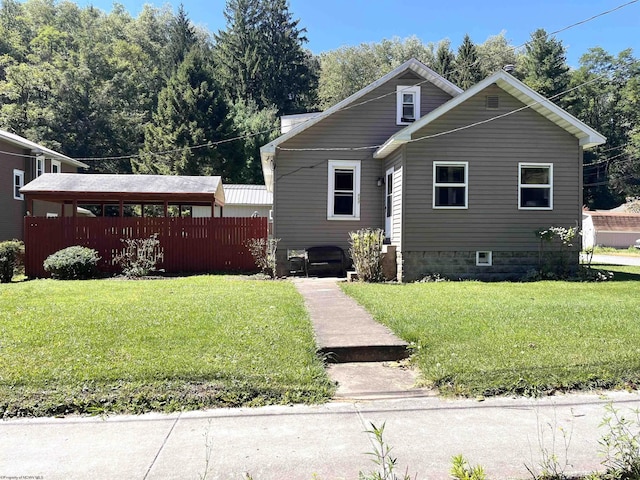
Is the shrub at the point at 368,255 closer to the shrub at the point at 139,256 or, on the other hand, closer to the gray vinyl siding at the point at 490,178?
the gray vinyl siding at the point at 490,178

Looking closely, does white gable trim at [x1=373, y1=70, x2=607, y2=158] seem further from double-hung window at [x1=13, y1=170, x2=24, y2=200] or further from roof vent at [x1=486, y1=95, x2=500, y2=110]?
double-hung window at [x1=13, y1=170, x2=24, y2=200]

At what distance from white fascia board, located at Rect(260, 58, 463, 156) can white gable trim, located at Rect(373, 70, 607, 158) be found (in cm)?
234

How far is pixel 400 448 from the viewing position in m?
3.16

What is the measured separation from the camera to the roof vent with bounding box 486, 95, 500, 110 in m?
11.7

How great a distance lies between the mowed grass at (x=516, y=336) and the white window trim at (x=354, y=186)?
452cm

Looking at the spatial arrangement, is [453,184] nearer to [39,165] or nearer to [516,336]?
[516,336]

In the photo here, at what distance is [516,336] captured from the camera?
5609mm

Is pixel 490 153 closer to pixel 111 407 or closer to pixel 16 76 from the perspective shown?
pixel 111 407

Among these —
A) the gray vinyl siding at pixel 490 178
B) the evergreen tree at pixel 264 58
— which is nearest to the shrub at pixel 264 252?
the gray vinyl siding at pixel 490 178

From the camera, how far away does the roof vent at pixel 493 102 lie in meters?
11.7

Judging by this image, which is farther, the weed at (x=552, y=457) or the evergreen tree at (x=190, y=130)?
the evergreen tree at (x=190, y=130)

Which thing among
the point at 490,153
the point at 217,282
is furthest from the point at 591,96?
the point at 217,282

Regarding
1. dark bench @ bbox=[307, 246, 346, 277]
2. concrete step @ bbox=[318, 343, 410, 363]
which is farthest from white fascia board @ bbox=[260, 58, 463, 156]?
concrete step @ bbox=[318, 343, 410, 363]

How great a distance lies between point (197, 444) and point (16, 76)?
40962mm
